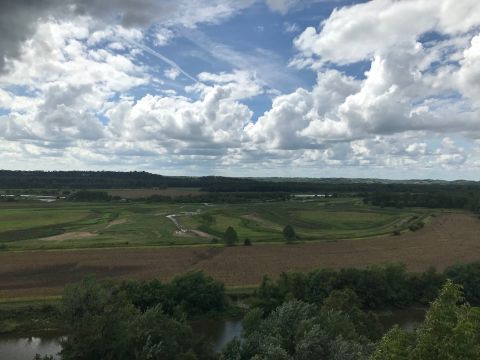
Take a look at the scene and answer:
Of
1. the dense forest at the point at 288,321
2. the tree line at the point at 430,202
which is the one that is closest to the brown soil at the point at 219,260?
the dense forest at the point at 288,321

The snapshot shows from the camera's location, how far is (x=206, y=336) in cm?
4150

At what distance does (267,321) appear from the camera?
31.3 m

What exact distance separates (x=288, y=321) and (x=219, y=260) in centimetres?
4009

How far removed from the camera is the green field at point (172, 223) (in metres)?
87.0

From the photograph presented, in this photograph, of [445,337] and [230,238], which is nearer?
[445,337]

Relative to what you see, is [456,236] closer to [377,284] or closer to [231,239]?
[231,239]

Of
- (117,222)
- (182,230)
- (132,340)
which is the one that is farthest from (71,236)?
(132,340)

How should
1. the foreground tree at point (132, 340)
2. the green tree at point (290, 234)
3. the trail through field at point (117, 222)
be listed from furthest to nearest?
1. the trail through field at point (117, 222)
2. the green tree at point (290, 234)
3. the foreground tree at point (132, 340)

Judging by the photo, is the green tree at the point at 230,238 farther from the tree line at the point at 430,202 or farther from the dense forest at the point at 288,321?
the tree line at the point at 430,202

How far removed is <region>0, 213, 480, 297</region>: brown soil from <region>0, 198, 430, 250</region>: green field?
8.02m

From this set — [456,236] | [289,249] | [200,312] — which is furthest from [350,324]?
[456,236]

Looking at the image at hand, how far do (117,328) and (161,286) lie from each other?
1831 cm

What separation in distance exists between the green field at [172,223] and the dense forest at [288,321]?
37.6m

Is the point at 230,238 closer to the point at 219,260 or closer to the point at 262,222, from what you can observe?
the point at 219,260
